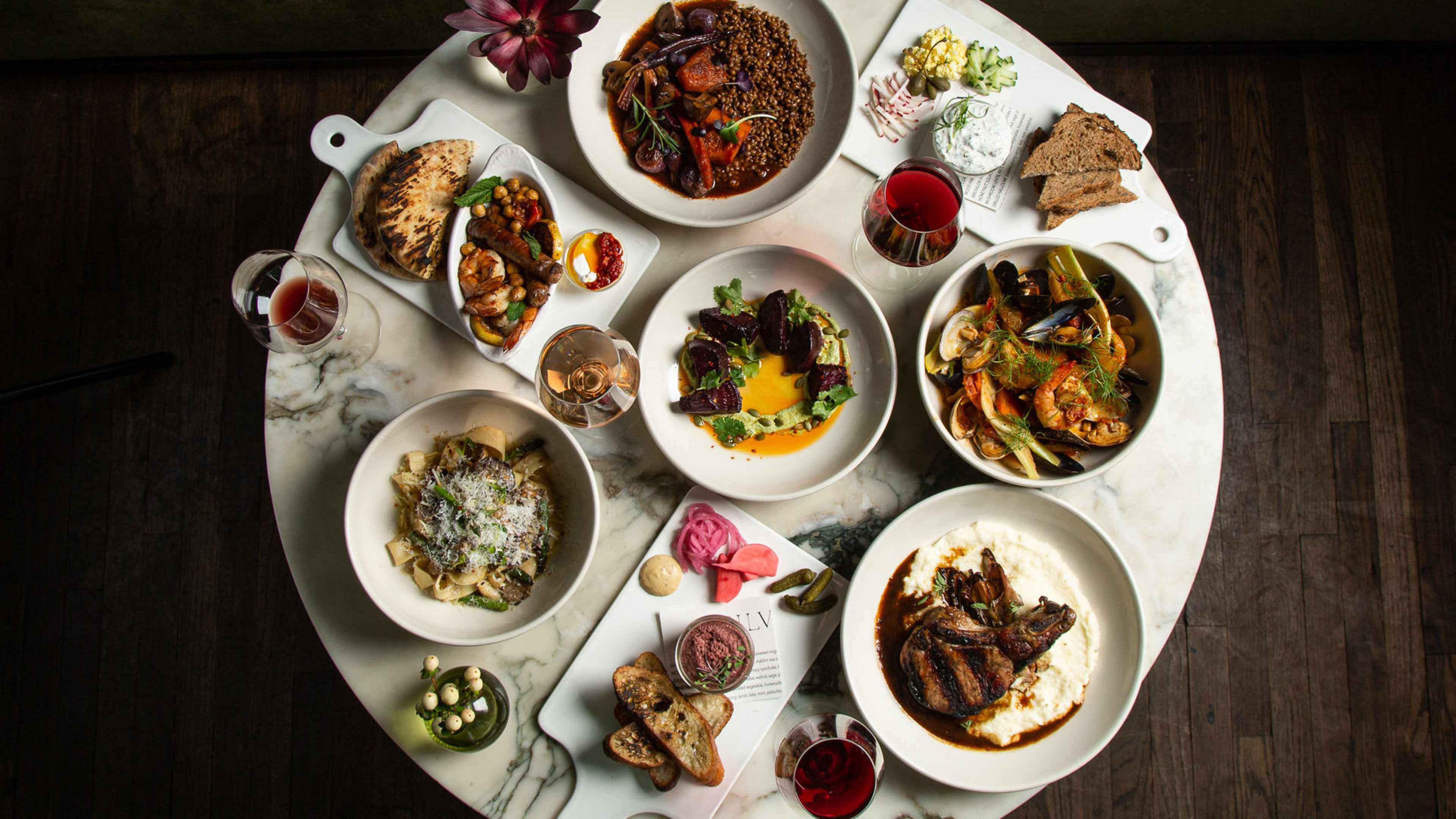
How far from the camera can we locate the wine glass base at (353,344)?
2406 mm

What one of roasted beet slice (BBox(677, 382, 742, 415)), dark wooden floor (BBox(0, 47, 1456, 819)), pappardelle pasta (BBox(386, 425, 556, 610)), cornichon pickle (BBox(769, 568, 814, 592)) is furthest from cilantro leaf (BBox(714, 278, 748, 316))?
dark wooden floor (BBox(0, 47, 1456, 819))

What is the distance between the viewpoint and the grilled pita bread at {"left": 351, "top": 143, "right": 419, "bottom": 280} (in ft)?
7.81

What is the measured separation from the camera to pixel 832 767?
87.0 inches

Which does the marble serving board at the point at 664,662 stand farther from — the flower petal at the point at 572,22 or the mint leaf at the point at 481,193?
the flower petal at the point at 572,22

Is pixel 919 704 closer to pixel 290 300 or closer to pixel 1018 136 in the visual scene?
pixel 1018 136

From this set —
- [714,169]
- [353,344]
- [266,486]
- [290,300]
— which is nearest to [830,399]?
A: [714,169]

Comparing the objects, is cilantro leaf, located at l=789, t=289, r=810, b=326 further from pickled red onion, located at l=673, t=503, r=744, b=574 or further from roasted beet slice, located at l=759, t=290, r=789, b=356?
pickled red onion, located at l=673, t=503, r=744, b=574

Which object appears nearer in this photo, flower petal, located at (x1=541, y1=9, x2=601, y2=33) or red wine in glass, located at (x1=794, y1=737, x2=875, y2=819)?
red wine in glass, located at (x1=794, y1=737, x2=875, y2=819)

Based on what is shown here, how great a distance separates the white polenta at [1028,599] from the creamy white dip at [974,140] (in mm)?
1080

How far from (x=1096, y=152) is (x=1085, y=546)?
3.82 feet

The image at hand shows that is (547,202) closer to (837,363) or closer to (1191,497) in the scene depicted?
(837,363)

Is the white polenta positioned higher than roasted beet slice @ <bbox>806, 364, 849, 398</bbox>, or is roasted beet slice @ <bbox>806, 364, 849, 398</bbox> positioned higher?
roasted beet slice @ <bbox>806, 364, 849, 398</bbox>

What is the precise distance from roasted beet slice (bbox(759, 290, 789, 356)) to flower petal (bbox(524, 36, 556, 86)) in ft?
2.98

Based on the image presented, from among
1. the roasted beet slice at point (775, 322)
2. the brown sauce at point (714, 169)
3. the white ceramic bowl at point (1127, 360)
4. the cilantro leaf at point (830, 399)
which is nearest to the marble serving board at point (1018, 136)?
the white ceramic bowl at point (1127, 360)
